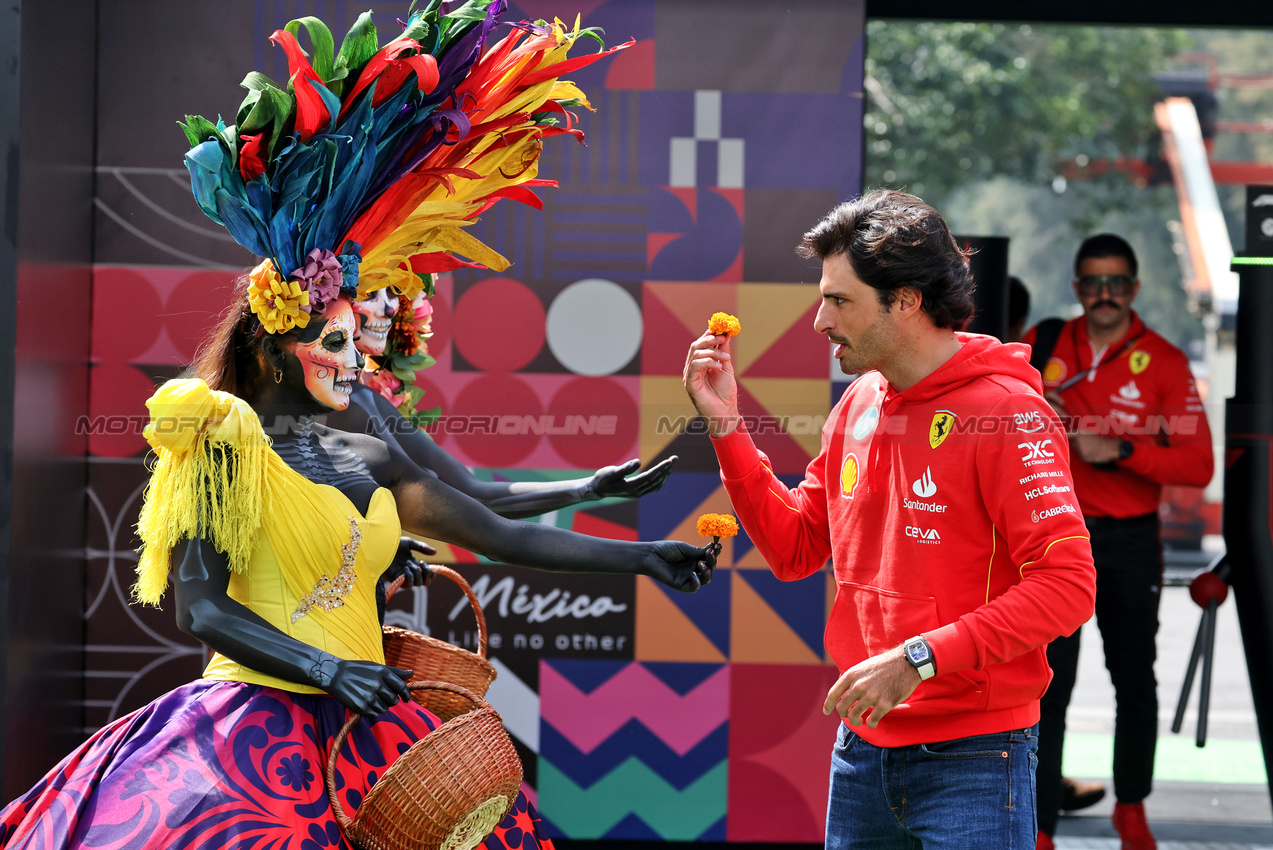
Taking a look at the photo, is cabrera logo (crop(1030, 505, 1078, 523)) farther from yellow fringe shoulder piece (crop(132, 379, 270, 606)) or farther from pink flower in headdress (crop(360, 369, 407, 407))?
pink flower in headdress (crop(360, 369, 407, 407))

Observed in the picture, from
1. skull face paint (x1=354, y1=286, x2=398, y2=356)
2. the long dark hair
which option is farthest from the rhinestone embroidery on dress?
skull face paint (x1=354, y1=286, x2=398, y2=356)

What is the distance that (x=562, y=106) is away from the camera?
2.96 meters

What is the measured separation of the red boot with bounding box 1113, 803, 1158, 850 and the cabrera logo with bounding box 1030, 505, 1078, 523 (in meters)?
2.96

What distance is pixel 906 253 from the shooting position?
233 centimetres

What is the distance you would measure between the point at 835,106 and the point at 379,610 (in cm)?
255

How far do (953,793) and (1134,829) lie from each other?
279 centimetres

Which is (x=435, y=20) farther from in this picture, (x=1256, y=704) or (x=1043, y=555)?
(x=1256, y=704)

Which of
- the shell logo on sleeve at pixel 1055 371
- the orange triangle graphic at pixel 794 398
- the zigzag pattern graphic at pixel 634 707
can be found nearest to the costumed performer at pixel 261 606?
the zigzag pattern graphic at pixel 634 707

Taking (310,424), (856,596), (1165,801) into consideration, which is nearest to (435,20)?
(310,424)

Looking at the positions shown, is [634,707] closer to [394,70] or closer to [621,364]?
[621,364]

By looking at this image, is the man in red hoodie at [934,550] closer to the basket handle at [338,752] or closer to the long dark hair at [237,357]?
the basket handle at [338,752]

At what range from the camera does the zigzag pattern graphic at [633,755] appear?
168 inches

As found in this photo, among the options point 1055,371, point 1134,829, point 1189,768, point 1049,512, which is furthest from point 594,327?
point 1189,768

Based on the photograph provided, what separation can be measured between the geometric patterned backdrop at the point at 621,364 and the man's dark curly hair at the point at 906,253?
1.86 m
